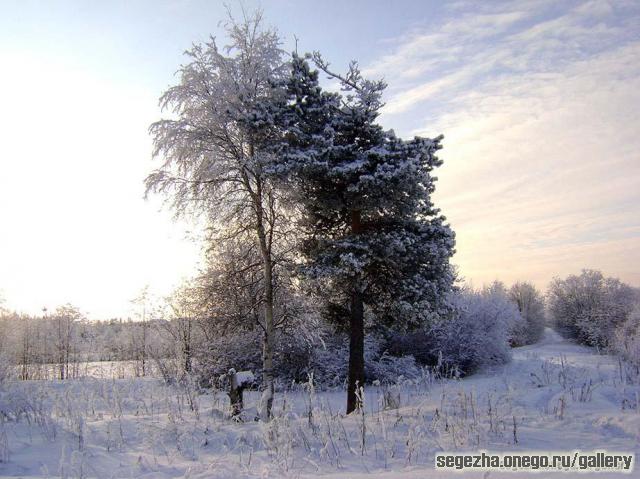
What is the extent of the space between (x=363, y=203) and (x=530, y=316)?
1715 inches

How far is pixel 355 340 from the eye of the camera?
1105 centimetres

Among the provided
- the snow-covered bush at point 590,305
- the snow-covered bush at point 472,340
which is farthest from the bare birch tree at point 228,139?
the snow-covered bush at point 590,305

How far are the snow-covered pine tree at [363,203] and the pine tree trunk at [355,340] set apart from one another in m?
0.03

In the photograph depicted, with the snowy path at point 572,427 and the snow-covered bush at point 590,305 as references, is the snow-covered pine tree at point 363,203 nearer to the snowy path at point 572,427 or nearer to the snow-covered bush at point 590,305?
the snowy path at point 572,427

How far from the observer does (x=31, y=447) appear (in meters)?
6.61

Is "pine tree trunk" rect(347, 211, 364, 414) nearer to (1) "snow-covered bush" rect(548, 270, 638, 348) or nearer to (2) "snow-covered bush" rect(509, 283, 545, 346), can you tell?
(1) "snow-covered bush" rect(548, 270, 638, 348)

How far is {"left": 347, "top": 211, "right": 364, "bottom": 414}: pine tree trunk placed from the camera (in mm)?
10844

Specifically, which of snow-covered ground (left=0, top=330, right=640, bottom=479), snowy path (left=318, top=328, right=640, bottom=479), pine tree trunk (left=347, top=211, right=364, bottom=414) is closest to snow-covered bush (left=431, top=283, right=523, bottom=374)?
pine tree trunk (left=347, top=211, right=364, bottom=414)

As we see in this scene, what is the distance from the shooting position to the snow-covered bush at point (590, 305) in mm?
36156

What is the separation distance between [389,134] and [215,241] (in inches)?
206

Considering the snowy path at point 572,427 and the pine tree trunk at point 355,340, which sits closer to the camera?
the snowy path at point 572,427

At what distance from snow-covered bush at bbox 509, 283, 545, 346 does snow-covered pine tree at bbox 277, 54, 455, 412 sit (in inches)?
1400

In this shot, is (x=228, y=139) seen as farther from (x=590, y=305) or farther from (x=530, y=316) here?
(x=530, y=316)

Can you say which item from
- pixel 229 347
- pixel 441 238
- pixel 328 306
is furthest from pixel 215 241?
pixel 229 347
